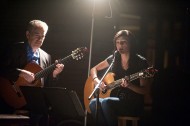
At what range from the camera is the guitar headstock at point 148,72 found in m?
5.52

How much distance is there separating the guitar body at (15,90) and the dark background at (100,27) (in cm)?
195

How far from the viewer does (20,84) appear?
6117 mm

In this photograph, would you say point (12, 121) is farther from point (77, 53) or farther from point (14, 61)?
point (77, 53)

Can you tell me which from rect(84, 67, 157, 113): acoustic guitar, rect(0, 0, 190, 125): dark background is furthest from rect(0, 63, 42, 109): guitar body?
rect(0, 0, 190, 125): dark background

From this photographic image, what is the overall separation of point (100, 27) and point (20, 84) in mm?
2600

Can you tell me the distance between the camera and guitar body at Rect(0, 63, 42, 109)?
19.9 ft

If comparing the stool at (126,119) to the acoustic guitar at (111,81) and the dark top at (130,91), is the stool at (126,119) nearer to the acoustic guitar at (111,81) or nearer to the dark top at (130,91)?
the dark top at (130,91)

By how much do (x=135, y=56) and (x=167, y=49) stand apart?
7.37 feet

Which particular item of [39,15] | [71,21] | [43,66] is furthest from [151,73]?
[39,15]

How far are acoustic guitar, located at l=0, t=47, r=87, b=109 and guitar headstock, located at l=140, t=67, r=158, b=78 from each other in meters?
1.20

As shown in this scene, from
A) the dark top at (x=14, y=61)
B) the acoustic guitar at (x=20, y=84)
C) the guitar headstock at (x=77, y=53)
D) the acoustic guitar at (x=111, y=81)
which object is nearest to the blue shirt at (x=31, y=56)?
the dark top at (x=14, y=61)

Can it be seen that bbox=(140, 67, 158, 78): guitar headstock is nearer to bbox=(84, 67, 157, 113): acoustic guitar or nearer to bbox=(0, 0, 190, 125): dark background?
bbox=(84, 67, 157, 113): acoustic guitar

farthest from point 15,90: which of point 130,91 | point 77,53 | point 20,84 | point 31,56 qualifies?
point 130,91

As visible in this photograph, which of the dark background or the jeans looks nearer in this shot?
the jeans
